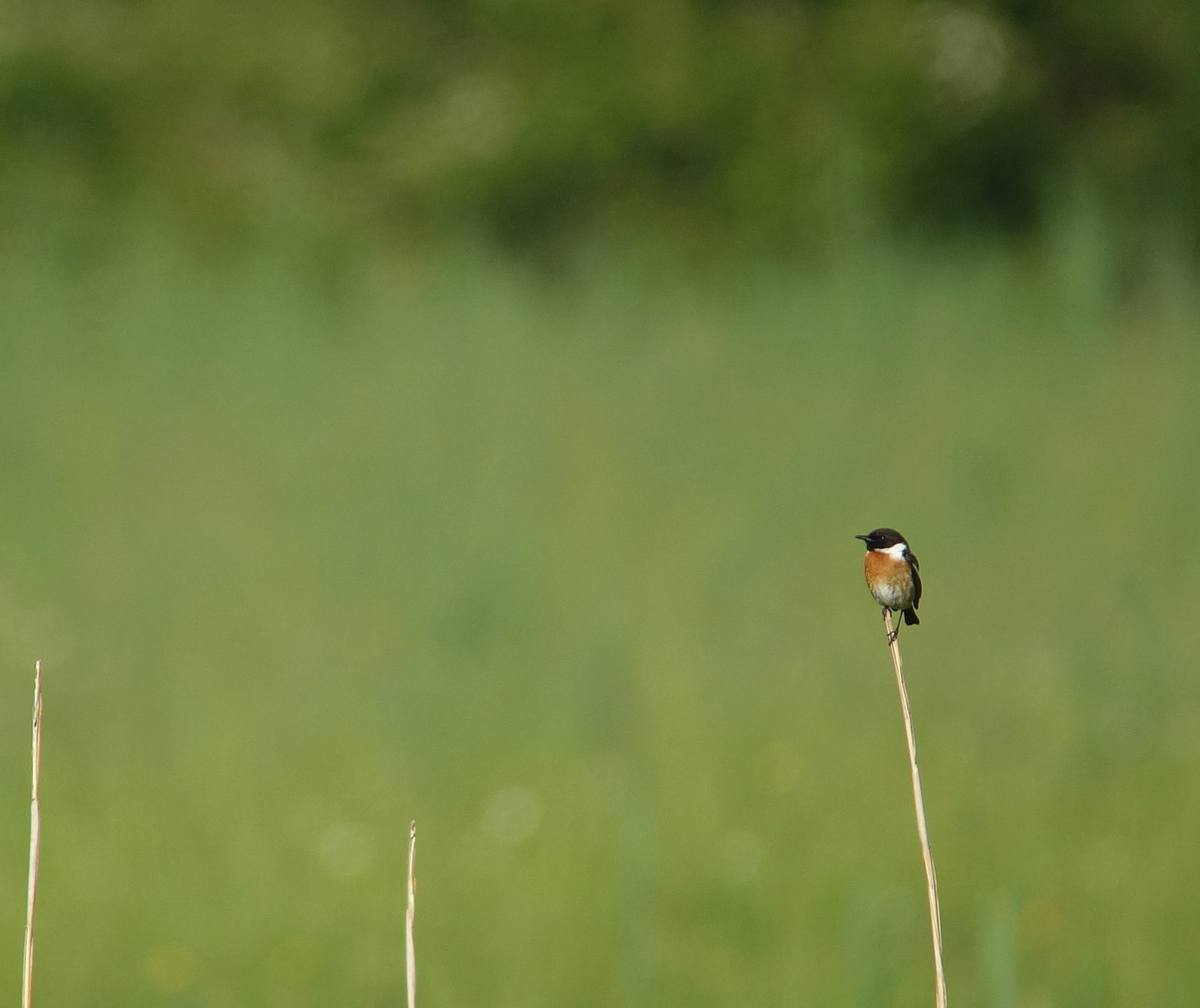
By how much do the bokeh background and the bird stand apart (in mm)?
399

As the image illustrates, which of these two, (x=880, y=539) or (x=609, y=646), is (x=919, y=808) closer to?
(x=880, y=539)

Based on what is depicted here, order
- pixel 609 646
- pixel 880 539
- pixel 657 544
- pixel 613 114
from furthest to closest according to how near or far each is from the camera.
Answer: pixel 613 114
pixel 657 544
pixel 609 646
pixel 880 539

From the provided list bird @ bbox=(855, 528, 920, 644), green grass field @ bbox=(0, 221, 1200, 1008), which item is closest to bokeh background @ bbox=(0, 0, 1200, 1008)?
green grass field @ bbox=(0, 221, 1200, 1008)

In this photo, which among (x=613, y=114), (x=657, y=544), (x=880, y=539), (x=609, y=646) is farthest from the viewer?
(x=613, y=114)

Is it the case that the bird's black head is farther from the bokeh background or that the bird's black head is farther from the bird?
the bokeh background

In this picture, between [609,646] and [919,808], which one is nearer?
[919,808]

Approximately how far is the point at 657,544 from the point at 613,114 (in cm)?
596

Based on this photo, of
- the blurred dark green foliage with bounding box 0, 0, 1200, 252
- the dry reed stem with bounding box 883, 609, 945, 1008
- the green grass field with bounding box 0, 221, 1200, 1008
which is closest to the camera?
the dry reed stem with bounding box 883, 609, 945, 1008

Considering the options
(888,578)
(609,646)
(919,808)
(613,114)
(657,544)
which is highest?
(613,114)

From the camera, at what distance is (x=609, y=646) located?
415 centimetres

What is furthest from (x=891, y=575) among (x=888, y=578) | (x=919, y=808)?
(x=919, y=808)

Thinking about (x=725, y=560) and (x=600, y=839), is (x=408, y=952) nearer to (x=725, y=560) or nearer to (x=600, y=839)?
(x=600, y=839)

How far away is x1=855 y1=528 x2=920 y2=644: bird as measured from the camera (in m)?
0.84

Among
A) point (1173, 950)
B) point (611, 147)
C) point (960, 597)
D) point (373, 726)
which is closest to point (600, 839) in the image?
point (373, 726)
